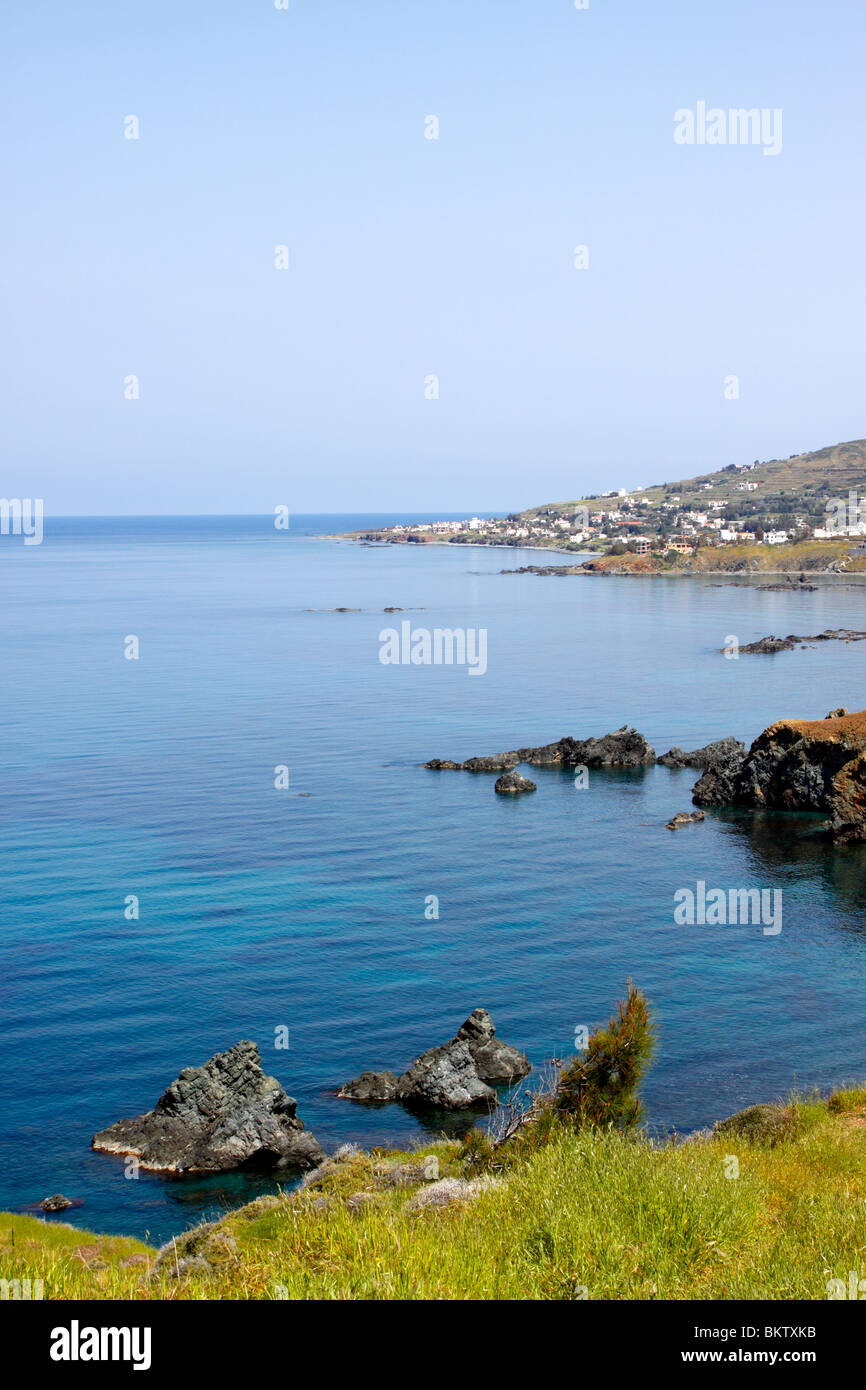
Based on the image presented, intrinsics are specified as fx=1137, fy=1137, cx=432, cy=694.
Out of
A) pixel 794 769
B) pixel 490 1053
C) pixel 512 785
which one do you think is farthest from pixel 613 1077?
pixel 794 769

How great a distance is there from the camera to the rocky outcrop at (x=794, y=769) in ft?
235

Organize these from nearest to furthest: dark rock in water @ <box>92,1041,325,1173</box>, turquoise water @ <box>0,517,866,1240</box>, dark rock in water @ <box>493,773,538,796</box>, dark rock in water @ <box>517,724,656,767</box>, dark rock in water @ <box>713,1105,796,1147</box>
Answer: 1. dark rock in water @ <box>713,1105,796,1147</box>
2. dark rock in water @ <box>92,1041,325,1173</box>
3. turquoise water @ <box>0,517,866,1240</box>
4. dark rock in water @ <box>493,773,538,796</box>
5. dark rock in water @ <box>517,724,656,767</box>

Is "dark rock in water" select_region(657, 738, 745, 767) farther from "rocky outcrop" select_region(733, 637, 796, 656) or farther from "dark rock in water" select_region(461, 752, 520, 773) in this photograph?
"rocky outcrop" select_region(733, 637, 796, 656)

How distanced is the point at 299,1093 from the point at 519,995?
10.4 meters

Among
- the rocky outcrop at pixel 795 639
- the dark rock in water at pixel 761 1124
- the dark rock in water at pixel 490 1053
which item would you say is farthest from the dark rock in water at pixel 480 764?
the rocky outcrop at pixel 795 639

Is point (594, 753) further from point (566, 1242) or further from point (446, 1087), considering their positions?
point (566, 1242)

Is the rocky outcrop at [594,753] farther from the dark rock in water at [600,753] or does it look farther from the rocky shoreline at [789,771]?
the rocky shoreline at [789,771]

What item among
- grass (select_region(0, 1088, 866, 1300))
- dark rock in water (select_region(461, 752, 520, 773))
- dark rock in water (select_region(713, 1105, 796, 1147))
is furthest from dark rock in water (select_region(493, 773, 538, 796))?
grass (select_region(0, 1088, 866, 1300))

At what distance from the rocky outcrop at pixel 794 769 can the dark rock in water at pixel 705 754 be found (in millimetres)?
3720

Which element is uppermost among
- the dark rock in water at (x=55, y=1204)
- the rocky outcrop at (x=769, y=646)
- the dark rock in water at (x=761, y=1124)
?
the rocky outcrop at (x=769, y=646)

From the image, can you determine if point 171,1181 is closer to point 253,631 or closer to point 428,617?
point 253,631

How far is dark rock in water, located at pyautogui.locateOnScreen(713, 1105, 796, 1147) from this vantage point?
28.9 metres

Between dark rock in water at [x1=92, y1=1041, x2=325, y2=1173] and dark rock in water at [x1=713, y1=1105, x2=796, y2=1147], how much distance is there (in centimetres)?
1172

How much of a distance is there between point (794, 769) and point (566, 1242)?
6144 centimetres
